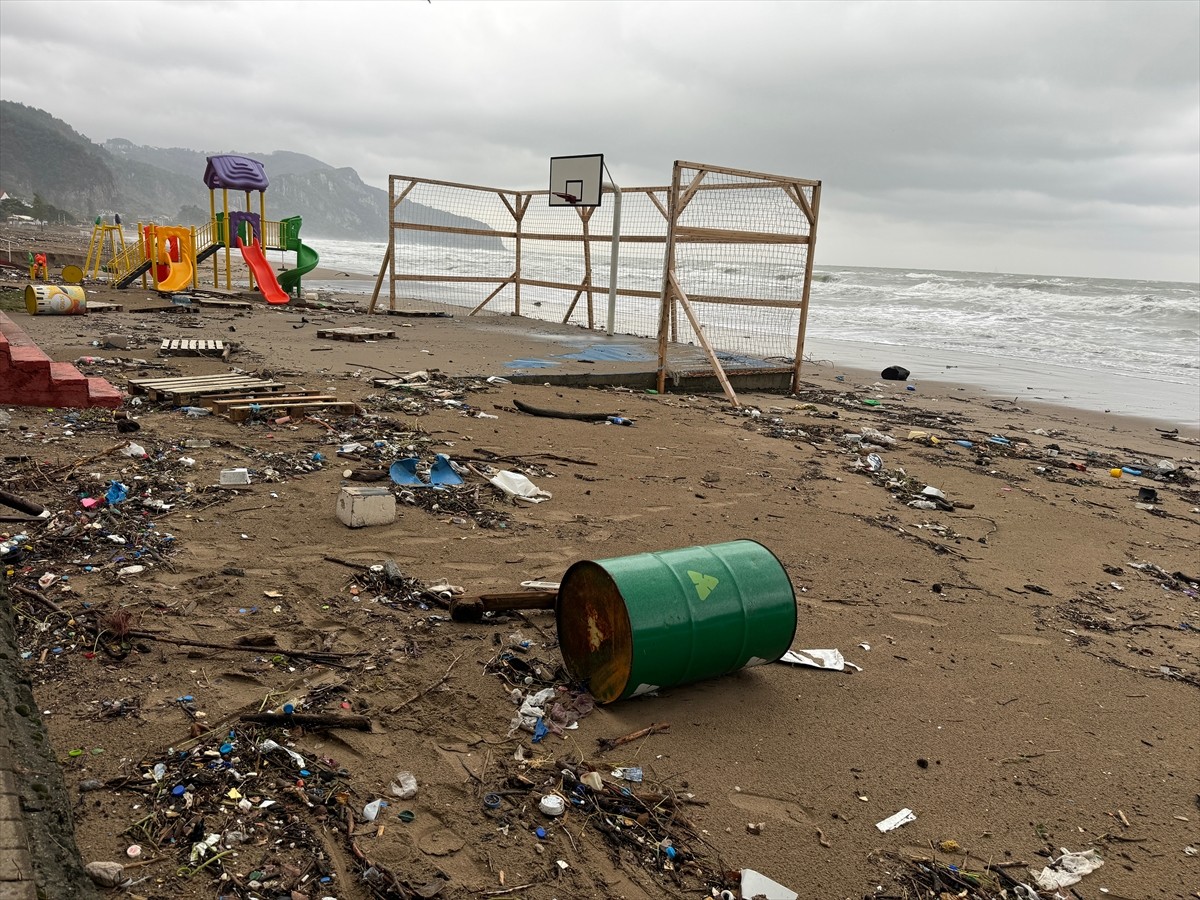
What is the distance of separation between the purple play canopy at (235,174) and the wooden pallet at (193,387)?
11.6m

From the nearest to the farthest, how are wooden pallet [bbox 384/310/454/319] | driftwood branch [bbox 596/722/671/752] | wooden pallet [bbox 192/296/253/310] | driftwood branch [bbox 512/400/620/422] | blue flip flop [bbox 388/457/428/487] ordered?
driftwood branch [bbox 596/722/671/752], blue flip flop [bbox 388/457/428/487], driftwood branch [bbox 512/400/620/422], wooden pallet [bbox 192/296/253/310], wooden pallet [bbox 384/310/454/319]

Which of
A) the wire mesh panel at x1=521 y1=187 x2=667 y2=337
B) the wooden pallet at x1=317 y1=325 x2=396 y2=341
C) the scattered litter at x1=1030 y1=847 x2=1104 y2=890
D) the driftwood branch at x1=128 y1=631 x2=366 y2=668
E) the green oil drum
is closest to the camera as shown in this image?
the scattered litter at x1=1030 y1=847 x2=1104 y2=890

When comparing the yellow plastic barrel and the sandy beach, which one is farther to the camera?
the yellow plastic barrel

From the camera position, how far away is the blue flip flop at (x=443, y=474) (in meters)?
4.71

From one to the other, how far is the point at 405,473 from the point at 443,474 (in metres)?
0.22

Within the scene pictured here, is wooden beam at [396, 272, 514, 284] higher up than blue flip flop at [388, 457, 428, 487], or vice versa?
wooden beam at [396, 272, 514, 284]

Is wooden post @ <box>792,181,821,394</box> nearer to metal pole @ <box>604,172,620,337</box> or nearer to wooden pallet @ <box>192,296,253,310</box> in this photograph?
metal pole @ <box>604,172,620,337</box>

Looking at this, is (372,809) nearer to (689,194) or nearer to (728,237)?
(689,194)

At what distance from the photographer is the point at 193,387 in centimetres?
608

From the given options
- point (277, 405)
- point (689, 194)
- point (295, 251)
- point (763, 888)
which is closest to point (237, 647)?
point (763, 888)

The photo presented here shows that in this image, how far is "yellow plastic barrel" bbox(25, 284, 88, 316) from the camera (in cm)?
1070

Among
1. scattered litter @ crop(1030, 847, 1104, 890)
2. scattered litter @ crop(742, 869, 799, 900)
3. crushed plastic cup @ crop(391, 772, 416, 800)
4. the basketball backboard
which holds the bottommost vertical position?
scattered litter @ crop(1030, 847, 1104, 890)

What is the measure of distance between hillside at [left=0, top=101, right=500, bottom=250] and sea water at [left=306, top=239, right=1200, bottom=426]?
3115 mm

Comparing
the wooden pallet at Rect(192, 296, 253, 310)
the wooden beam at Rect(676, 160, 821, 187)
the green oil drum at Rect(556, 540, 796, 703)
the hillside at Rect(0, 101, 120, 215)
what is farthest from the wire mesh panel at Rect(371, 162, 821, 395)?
the hillside at Rect(0, 101, 120, 215)
